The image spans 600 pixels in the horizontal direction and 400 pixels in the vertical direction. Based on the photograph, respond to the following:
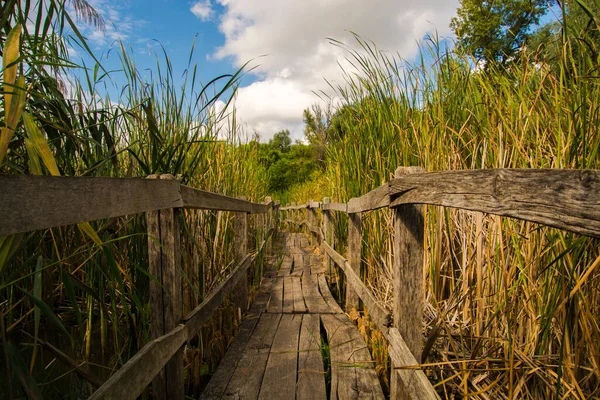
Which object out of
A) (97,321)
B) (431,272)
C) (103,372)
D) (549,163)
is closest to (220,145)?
(97,321)

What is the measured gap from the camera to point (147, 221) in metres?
1.56

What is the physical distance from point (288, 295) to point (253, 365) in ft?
5.56

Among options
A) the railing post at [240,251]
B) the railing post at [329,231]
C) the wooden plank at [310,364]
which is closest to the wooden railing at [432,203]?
the wooden plank at [310,364]

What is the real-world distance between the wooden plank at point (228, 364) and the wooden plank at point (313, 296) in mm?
641

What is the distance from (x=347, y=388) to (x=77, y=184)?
177 cm

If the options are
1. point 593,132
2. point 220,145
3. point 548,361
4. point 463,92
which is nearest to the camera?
point 593,132

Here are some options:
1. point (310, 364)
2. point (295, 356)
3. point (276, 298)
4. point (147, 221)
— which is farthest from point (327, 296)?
point (147, 221)

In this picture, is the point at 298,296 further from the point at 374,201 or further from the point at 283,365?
the point at 374,201

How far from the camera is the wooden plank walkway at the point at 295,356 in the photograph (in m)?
2.03

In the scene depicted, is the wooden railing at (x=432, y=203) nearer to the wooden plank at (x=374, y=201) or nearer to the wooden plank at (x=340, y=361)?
the wooden plank at (x=374, y=201)

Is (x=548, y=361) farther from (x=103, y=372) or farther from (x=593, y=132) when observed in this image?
(x=103, y=372)

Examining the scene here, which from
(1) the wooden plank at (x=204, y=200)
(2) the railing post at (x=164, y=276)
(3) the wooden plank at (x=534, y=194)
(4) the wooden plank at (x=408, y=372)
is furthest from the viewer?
(1) the wooden plank at (x=204, y=200)

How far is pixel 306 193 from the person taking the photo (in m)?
10.9

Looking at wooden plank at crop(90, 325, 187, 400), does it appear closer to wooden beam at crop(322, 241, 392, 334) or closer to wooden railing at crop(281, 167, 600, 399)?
wooden railing at crop(281, 167, 600, 399)
